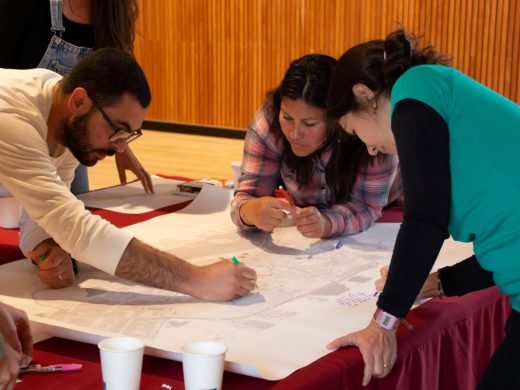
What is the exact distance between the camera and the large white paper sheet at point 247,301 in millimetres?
1682

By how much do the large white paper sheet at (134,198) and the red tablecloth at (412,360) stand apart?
1233 mm

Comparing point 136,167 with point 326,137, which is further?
point 136,167

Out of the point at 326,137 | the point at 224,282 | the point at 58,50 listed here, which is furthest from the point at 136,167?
the point at 224,282

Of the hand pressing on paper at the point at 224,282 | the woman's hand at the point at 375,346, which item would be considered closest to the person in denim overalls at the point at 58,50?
the hand pressing on paper at the point at 224,282

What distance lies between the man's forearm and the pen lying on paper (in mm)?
470

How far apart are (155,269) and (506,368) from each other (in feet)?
2.89

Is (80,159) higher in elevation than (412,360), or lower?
higher

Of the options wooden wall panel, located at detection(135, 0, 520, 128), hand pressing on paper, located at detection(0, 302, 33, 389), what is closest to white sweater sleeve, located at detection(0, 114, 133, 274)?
hand pressing on paper, located at detection(0, 302, 33, 389)

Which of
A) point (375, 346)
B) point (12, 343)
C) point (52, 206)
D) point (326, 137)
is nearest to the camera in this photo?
point (12, 343)

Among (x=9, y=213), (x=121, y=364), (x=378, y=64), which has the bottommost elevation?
(x=9, y=213)

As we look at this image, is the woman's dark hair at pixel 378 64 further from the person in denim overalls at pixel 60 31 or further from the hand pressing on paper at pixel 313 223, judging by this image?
the person in denim overalls at pixel 60 31

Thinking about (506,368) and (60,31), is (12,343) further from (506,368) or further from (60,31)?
(60,31)

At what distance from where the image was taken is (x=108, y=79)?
7.16 feet

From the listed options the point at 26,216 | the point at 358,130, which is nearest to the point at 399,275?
the point at 358,130
